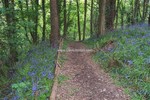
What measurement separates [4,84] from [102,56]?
4.77m

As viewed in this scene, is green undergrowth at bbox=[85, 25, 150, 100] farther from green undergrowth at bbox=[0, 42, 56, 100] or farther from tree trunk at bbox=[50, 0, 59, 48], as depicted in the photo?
tree trunk at bbox=[50, 0, 59, 48]

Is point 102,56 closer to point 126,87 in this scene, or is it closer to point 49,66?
point 49,66

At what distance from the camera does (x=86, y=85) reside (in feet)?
24.9

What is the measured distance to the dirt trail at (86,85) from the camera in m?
6.72

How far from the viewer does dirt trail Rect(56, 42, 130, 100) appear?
22.1 feet

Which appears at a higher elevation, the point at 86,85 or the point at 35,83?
the point at 35,83

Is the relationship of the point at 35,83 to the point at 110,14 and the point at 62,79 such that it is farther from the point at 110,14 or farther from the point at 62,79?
the point at 110,14

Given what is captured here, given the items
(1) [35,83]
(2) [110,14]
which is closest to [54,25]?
(2) [110,14]

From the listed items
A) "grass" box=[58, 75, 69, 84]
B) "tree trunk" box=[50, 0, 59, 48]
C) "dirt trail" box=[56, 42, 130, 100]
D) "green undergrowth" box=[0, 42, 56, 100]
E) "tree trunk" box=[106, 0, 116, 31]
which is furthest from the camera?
"tree trunk" box=[106, 0, 116, 31]

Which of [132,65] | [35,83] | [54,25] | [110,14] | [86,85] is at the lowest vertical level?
[86,85]

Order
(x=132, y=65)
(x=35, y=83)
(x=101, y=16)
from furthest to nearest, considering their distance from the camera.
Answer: (x=101, y=16), (x=132, y=65), (x=35, y=83)

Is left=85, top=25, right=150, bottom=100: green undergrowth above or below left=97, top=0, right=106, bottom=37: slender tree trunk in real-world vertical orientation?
below

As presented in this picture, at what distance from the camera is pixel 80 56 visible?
39.9 ft

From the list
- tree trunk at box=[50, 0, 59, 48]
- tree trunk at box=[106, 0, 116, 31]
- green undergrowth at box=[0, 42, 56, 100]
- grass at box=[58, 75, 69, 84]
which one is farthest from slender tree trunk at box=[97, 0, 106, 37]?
grass at box=[58, 75, 69, 84]
